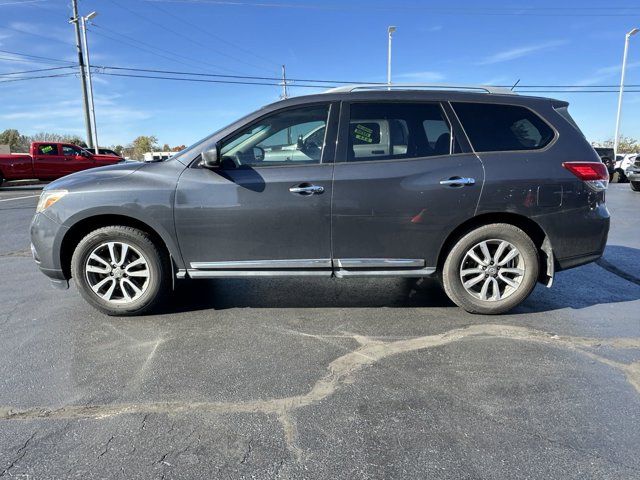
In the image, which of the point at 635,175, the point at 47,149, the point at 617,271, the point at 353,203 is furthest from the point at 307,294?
the point at 47,149

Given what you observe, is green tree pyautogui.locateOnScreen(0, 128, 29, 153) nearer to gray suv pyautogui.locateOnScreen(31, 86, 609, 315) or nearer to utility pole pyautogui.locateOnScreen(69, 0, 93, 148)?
utility pole pyautogui.locateOnScreen(69, 0, 93, 148)

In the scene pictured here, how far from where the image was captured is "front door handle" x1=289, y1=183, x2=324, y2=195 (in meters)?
3.79

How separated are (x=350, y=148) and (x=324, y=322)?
5.12 feet

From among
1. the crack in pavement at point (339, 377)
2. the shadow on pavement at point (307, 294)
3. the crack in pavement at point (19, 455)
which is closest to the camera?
the crack in pavement at point (19, 455)

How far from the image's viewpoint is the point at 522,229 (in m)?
4.02

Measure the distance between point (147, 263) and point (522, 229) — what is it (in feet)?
11.1

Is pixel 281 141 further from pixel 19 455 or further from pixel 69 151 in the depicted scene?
pixel 69 151

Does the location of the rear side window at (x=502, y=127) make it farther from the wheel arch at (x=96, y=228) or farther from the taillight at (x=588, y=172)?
the wheel arch at (x=96, y=228)

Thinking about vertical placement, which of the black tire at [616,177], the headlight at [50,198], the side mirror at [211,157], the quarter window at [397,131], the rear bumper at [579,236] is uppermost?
the quarter window at [397,131]

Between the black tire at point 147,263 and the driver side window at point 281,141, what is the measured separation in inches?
39.6

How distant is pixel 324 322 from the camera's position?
3.97 metres

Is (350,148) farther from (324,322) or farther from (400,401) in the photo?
(400,401)

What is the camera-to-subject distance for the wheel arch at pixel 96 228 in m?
3.94

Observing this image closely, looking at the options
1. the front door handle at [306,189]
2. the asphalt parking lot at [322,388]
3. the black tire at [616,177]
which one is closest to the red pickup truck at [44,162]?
the asphalt parking lot at [322,388]
